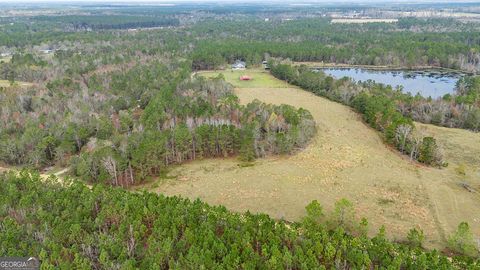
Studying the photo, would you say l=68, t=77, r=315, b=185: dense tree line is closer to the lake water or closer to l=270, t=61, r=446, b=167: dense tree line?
l=270, t=61, r=446, b=167: dense tree line

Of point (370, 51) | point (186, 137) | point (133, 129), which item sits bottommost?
point (133, 129)

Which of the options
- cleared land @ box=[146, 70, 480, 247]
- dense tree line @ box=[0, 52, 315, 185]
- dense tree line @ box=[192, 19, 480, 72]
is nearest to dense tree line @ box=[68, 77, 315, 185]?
dense tree line @ box=[0, 52, 315, 185]

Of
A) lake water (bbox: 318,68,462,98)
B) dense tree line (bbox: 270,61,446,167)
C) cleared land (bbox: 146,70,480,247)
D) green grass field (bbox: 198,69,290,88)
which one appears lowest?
lake water (bbox: 318,68,462,98)

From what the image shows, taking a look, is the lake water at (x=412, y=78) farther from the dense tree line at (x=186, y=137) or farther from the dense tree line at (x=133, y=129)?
the dense tree line at (x=186, y=137)

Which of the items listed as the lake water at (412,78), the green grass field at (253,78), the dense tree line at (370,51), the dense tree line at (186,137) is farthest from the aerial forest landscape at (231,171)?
the dense tree line at (370,51)

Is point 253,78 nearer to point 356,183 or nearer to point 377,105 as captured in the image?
point 377,105

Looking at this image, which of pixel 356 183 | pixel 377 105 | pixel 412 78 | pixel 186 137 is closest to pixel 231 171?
pixel 186 137

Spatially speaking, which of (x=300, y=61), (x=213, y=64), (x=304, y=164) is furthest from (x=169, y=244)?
(x=300, y=61)
